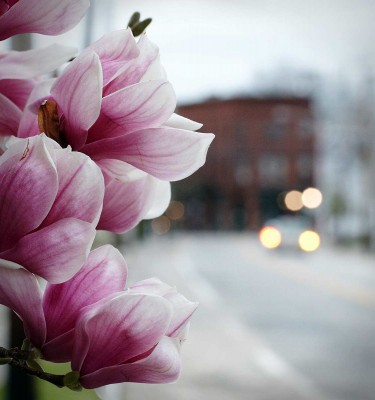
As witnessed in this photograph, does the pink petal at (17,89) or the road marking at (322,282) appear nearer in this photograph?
the pink petal at (17,89)

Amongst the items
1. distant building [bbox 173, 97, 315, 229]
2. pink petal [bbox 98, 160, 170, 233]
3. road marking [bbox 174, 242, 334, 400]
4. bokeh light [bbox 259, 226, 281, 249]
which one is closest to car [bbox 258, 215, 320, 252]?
bokeh light [bbox 259, 226, 281, 249]

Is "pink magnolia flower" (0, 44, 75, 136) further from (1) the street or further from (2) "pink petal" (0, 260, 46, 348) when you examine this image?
(1) the street

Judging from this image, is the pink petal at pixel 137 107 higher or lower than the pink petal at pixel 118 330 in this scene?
higher

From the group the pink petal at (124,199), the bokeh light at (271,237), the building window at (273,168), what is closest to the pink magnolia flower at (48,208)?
the pink petal at (124,199)

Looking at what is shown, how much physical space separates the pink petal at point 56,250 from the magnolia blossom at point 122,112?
0.24 feet

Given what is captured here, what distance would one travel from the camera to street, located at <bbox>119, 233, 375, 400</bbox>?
748 centimetres

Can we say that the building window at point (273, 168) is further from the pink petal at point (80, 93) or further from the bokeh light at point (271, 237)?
the pink petal at point (80, 93)

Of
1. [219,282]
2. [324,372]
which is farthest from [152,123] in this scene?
[219,282]

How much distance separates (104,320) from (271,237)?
27.2 m

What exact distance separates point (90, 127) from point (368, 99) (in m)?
28.8

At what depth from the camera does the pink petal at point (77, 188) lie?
1.49ft

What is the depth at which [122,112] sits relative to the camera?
49 centimetres

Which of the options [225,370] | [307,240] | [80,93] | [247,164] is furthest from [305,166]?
[80,93]

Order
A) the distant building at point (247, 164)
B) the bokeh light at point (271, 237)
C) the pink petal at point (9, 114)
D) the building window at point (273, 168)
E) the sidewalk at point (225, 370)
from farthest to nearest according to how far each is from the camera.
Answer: the building window at point (273, 168) → the distant building at point (247, 164) → the bokeh light at point (271, 237) → the sidewalk at point (225, 370) → the pink petal at point (9, 114)
